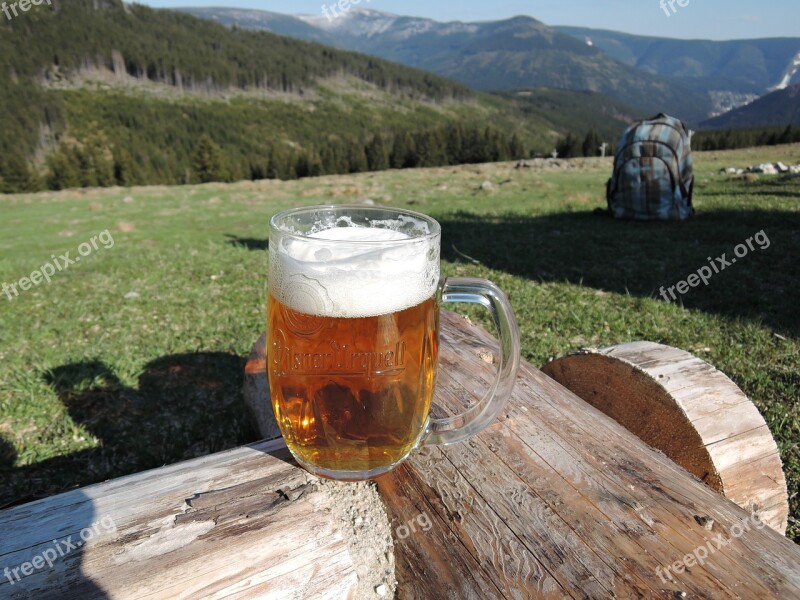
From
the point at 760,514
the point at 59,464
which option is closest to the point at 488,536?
the point at 760,514

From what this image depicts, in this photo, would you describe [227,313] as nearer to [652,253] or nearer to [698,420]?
[698,420]

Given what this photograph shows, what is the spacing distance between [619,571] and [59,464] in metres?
3.64

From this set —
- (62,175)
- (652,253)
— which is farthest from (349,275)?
(62,175)

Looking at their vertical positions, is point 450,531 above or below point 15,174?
above

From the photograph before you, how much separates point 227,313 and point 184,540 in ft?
17.8

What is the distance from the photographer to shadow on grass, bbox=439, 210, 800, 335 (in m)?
A: 6.24

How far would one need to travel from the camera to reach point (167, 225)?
1366 cm

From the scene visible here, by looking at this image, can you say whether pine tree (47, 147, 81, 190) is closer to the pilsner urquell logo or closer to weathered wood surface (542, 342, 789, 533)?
weathered wood surface (542, 342, 789, 533)

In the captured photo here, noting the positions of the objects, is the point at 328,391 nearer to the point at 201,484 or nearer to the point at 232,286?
the point at 201,484

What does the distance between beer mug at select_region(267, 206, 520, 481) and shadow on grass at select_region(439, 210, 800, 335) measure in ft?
17.1

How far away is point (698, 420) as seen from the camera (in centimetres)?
207

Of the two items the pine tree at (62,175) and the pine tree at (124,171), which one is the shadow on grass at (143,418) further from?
the pine tree at (124,171)

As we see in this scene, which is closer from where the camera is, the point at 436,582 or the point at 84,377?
the point at 436,582

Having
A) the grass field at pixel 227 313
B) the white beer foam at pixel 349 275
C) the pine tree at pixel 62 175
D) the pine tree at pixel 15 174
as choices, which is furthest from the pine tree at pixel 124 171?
the white beer foam at pixel 349 275
